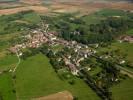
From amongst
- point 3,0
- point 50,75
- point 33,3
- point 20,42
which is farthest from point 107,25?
point 3,0

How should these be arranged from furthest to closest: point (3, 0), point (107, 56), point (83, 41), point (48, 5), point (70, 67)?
point (3, 0) → point (48, 5) → point (83, 41) → point (107, 56) → point (70, 67)

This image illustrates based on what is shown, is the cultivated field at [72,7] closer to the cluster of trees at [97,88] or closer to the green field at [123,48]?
the green field at [123,48]

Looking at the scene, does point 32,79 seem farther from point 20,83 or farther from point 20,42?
point 20,42

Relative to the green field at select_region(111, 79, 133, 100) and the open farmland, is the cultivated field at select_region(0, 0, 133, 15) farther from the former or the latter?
the green field at select_region(111, 79, 133, 100)

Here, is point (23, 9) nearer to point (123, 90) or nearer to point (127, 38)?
point (127, 38)

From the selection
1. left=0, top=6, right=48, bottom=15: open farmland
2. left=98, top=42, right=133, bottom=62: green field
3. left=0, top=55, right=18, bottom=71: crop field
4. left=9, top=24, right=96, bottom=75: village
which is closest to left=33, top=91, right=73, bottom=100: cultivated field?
left=9, top=24, right=96, bottom=75: village

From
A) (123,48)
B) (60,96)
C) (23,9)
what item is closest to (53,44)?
(123,48)

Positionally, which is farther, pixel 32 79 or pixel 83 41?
pixel 83 41
